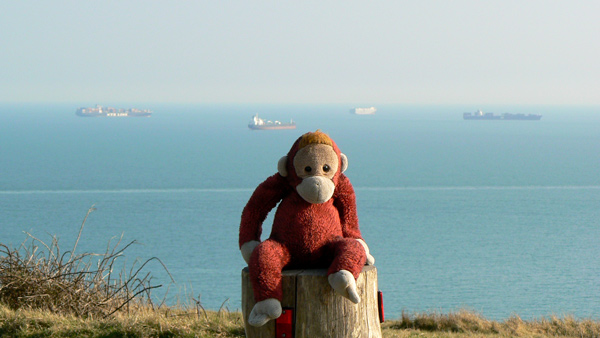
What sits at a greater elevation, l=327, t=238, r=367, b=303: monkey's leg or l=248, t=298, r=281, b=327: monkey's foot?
l=327, t=238, r=367, b=303: monkey's leg

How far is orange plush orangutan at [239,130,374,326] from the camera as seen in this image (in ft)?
12.8

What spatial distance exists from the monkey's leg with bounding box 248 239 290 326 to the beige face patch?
0.54 meters

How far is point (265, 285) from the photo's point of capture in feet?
12.8

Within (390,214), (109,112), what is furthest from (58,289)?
(109,112)

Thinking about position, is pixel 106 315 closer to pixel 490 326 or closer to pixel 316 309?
pixel 316 309

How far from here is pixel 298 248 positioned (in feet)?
13.7

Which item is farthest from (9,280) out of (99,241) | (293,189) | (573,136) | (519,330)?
(573,136)

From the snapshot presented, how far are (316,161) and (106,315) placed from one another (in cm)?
275

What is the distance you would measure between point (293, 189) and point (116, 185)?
188 feet

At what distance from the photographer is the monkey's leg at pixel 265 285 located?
12.8 feet

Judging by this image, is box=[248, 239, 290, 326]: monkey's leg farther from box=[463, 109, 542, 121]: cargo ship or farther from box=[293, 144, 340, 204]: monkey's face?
box=[463, 109, 542, 121]: cargo ship

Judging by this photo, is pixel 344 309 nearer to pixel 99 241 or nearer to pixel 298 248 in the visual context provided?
pixel 298 248

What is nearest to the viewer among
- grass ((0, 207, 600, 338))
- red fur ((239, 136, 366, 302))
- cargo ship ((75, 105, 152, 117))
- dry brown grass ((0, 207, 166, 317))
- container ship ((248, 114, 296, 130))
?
red fur ((239, 136, 366, 302))

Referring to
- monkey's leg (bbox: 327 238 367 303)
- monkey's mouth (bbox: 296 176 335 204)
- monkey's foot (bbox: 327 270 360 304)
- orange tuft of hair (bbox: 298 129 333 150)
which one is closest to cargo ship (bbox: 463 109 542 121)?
orange tuft of hair (bbox: 298 129 333 150)
